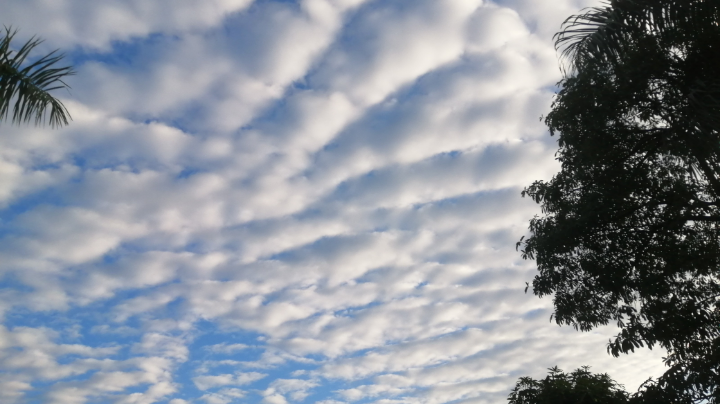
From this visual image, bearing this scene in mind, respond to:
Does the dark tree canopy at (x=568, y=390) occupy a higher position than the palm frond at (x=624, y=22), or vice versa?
the palm frond at (x=624, y=22)

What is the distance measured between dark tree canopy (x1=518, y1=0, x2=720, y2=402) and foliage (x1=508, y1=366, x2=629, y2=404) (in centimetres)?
426

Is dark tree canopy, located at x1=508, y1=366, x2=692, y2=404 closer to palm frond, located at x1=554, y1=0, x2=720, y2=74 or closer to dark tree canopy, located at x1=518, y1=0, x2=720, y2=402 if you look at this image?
dark tree canopy, located at x1=518, y1=0, x2=720, y2=402

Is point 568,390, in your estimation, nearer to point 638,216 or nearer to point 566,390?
point 566,390

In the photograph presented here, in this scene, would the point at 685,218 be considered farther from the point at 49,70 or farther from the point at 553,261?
the point at 49,70

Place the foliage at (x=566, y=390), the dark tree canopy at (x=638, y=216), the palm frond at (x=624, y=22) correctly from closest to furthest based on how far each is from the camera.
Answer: the palm frond at (x=624, y=22) → the dark tree canopy at (x=638, y=216) → the foliage at (x=566, y=390)

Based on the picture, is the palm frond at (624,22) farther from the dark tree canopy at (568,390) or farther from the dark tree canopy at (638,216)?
the dark tree canopy at (568,390)

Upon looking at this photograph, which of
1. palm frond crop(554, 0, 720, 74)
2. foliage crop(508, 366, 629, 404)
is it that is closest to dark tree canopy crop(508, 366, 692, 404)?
foliage crop(508, 366, 629, 404)

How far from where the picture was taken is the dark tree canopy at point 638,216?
12427mm

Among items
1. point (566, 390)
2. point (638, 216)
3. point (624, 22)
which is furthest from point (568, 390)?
point (624, 22)

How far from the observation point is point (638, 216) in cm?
1454

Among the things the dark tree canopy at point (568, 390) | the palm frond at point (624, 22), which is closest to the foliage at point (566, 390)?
the dark tree canopy at point (568, 390)

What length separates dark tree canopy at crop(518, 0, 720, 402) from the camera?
12.4m

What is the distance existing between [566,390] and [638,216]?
22.5 ft

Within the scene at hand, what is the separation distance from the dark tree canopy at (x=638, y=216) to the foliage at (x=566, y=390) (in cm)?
426
